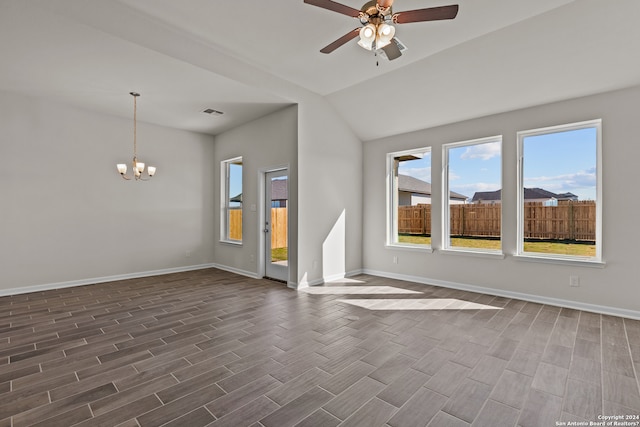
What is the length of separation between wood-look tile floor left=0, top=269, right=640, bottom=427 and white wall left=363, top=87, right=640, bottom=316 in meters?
0.38

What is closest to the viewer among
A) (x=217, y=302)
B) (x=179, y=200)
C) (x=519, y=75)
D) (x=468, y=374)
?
(x=468, y=374)

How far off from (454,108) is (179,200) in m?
5.77

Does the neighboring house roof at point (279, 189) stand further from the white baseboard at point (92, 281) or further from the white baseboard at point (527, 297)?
the white baseboard at point (92, 281)

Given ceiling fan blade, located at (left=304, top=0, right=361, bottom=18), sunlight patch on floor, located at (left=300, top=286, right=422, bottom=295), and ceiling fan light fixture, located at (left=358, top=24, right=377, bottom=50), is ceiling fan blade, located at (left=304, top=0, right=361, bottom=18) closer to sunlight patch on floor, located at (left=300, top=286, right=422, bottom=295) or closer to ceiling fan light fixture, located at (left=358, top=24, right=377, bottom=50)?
ceiling fan light fixture, located at (left=358, top=24, right=377, bottom=50)

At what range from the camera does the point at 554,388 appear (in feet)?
7.40

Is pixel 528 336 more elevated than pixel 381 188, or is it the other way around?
pixel 381 188

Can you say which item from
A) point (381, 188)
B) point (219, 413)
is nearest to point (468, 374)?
point (219, 413)

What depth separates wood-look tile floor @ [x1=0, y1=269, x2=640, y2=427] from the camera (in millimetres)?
1990

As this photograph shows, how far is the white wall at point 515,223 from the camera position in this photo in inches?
147

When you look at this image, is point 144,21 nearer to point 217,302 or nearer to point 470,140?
point 217,302

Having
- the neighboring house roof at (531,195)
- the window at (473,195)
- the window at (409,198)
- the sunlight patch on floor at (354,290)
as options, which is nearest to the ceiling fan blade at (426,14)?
the window at (473,195)

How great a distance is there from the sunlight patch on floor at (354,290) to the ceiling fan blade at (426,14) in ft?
12.2

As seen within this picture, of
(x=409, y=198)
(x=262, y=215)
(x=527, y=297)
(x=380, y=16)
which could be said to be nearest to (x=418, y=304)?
(x=527, y=297)

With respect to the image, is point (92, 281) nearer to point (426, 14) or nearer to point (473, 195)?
point (426, 14)
